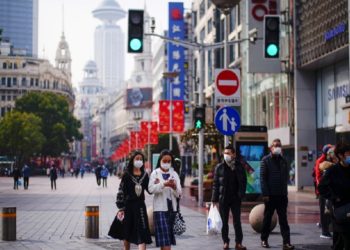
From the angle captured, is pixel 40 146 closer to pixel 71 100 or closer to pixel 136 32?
pixel 71 100

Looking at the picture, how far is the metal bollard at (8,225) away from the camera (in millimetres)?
15695

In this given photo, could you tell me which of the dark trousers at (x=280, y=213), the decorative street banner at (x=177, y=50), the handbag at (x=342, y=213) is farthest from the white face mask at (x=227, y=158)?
the decorative street banner at (x=177, y=50)

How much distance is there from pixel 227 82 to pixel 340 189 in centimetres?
1041

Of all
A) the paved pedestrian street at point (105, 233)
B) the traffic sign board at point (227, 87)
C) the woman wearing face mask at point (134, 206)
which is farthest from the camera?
the traffic sign board at point (227, 87)

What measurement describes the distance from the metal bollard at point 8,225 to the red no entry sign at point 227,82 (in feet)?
21.6

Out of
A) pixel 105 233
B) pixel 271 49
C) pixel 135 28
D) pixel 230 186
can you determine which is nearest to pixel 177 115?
pixel 135 28

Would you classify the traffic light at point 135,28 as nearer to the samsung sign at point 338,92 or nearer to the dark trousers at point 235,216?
the dark trousers at point 235,216

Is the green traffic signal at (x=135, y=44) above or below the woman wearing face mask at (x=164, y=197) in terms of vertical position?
above

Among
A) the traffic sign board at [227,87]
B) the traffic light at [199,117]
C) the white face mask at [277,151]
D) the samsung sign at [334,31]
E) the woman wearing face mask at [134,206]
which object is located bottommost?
the woman wearing face mask at [134,206]

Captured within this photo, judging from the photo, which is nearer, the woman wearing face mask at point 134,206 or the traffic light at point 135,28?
the woman wearing face mask at point 134,206

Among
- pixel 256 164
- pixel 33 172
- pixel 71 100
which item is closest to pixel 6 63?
pixel 71 100

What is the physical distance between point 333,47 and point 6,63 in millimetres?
116980

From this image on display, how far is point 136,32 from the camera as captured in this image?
19.5 m

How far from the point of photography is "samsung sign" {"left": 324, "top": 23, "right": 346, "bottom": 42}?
118 feet
